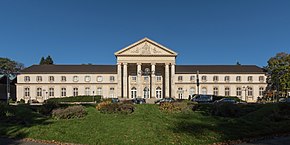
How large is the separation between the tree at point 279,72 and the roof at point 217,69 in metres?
4.21

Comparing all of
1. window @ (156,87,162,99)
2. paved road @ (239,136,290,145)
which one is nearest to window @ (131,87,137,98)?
window @ (156,87,162,99)

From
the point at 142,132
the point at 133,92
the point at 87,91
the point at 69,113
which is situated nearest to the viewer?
the point at 142,132

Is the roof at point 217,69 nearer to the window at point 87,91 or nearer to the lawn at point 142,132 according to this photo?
the window at point 87,91

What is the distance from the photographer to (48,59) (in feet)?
400

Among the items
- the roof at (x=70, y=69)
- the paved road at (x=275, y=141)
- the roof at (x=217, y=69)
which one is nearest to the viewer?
the paved road at (x=275, y=141)

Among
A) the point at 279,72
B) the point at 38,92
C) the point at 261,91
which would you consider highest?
the point at 279,72

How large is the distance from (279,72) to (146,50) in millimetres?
35282

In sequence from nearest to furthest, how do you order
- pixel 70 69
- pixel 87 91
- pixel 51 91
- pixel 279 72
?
1. pixel 279 72
2. pixel 51 91
3. pixel 87 91
4. pixel 70 69

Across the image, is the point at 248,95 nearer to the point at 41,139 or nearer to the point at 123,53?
the point at 123,53

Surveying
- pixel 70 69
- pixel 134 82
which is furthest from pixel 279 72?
pixel 70 69

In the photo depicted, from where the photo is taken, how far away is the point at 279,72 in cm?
6800

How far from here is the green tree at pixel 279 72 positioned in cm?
6350

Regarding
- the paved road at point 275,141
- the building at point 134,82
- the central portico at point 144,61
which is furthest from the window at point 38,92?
the paved road at point 275,141

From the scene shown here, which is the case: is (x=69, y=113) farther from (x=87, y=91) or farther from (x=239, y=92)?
(x=239, y=92)
